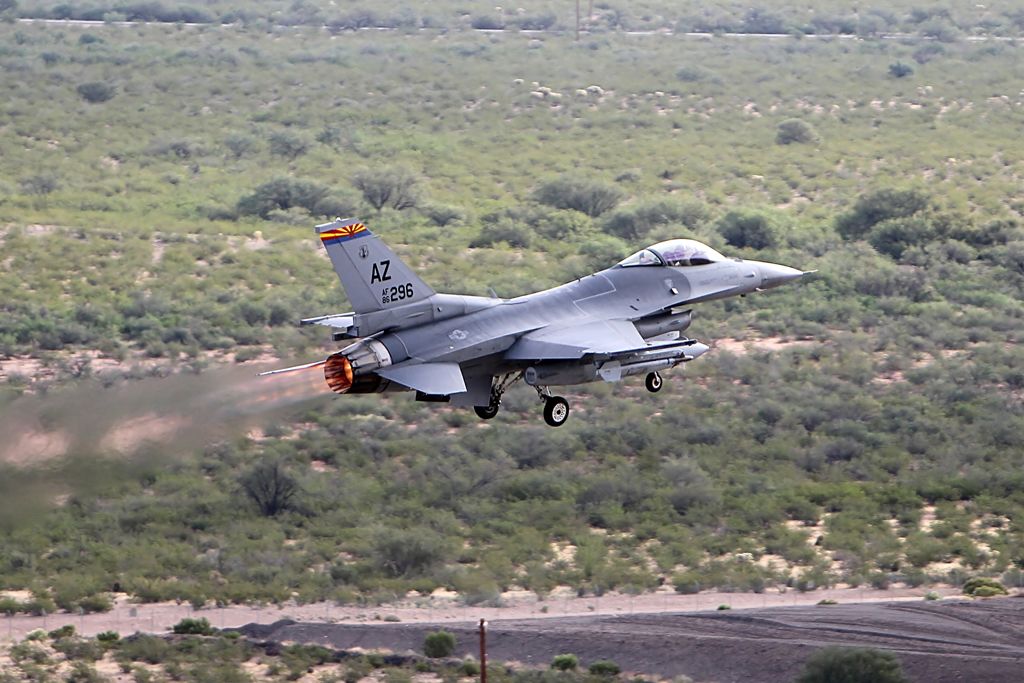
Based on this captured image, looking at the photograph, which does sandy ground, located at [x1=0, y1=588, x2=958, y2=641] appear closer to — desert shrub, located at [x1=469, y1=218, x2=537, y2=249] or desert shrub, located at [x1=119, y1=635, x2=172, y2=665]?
desert shrub, located at [x1=119, y1=635, x2=172, y2=665]

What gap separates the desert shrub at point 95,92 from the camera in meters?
96.8

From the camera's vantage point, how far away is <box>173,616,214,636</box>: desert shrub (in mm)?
34556

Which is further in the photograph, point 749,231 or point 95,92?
point 95,92

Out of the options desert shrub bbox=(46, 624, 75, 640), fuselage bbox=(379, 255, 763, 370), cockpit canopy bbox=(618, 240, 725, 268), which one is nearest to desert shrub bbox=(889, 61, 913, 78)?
fuselage bbox=(379, 255, 763, 370)

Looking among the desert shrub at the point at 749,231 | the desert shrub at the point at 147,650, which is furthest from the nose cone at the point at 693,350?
the desert shrub at the point at 749,231

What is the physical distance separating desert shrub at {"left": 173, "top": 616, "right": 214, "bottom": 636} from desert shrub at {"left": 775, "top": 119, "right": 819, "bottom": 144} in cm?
6046

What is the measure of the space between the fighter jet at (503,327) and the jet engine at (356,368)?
0.02 m

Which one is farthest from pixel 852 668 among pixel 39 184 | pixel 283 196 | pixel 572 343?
pixel 39 184

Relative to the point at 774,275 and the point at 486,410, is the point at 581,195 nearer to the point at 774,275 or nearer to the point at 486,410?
the point at 774,275

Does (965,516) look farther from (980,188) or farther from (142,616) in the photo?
(980,188)

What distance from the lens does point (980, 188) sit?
254 feet

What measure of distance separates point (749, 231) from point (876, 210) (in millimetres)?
6731

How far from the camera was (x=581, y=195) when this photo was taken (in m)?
74.1

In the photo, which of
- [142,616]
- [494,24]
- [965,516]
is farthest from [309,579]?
[494,24]
